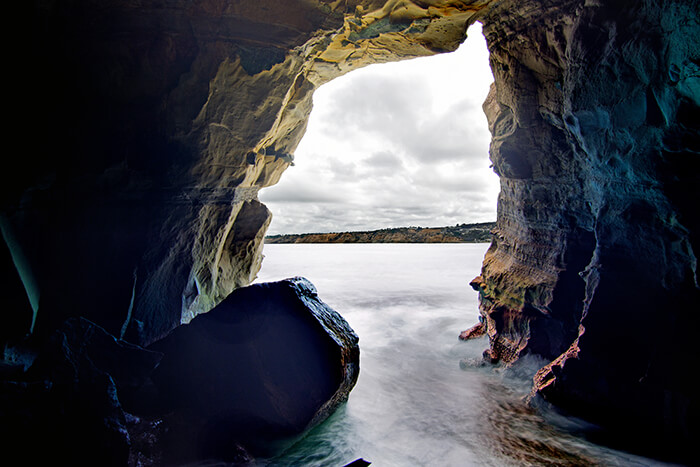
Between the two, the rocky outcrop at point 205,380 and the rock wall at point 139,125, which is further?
the rock wall at point 139,125

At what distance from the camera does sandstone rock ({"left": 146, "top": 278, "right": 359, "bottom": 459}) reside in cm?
415

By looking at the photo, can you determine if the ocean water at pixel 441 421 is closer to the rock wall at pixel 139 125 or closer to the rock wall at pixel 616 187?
the rock wall at pixel 616 187

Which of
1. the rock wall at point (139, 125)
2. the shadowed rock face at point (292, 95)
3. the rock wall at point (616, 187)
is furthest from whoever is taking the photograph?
the rock wall at point (139, 125)

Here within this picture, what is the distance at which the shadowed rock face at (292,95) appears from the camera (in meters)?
4.01

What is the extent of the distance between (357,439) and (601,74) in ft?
20.1

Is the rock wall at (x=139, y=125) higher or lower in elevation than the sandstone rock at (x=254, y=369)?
higher

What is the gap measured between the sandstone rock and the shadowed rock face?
4.84 feet

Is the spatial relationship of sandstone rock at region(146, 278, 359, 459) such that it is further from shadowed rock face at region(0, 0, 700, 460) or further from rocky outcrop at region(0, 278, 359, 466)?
shadowed rock face at region(0, 0, 700, 460)

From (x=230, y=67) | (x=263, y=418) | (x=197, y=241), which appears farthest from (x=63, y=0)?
(x=263, y=418)

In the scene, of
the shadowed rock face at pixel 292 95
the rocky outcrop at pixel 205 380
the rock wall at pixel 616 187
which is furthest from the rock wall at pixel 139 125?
the rock wall at pixel 616 187

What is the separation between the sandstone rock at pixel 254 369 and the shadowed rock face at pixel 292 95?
1476 millimetres

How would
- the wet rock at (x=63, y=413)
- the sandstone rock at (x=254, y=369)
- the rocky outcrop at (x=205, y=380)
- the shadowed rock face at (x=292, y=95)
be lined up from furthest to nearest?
the sandstone rock at (x=254, y=369)
the shadowed rock face at (x=292, y=95)
the rocky outcrop at (x=205, y=380)
the wet rock at (x=63, y=413)

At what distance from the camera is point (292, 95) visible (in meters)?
6.95

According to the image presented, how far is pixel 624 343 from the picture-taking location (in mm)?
4473
